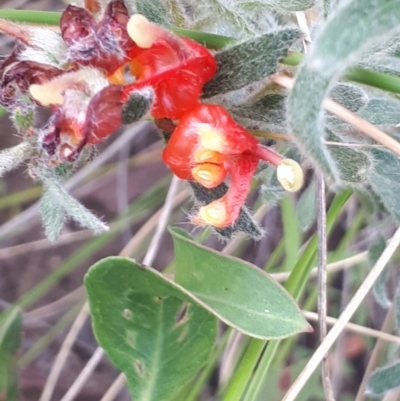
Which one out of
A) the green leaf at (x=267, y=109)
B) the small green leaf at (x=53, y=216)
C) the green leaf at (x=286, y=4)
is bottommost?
the small green leaf at (x=53, y=216)

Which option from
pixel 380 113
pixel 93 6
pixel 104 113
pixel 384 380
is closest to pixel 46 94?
pixel 104 113

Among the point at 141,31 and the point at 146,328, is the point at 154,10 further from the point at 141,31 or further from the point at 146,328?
the point at 146,328

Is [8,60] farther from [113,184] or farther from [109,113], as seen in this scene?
[113,184]

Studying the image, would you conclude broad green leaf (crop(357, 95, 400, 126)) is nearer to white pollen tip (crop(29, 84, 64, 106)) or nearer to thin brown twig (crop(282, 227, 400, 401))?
thin brown twig (crop(282, 227, 400, 401))

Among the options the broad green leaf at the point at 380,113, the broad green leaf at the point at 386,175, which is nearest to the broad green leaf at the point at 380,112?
the broad green leaf at the point at 380,113

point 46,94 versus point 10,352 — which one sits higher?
point 46,94

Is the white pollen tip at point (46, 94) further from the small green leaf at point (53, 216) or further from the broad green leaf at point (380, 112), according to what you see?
the broad green leaf at point (380, 112)

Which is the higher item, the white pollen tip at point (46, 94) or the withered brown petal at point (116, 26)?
the withered brown petal at point (116, 26)

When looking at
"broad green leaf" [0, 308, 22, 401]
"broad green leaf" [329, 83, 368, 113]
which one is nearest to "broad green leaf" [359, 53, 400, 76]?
"broad green leaf" [329, 83, 368, 113]
